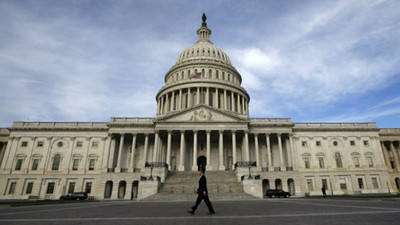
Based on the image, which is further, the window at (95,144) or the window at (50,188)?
the window at (95,144)

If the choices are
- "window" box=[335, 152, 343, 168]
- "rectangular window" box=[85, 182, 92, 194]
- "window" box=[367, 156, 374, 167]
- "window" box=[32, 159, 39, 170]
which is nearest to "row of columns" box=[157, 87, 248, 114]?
"window" box=[335, 152, 343, 168]

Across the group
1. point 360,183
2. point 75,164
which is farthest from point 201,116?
point 360,183

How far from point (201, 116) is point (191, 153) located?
948cm

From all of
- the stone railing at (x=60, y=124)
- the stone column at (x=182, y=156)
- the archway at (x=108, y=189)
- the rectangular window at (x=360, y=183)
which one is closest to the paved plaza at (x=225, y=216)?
the stone column at (x=182, y=156)

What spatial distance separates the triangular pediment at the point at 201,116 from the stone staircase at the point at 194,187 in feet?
37.8

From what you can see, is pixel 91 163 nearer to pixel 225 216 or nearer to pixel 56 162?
pixel 56 162

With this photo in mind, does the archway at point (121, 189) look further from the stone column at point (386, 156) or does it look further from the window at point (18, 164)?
the stone column at point (386, 156)

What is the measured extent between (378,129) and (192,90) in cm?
4525

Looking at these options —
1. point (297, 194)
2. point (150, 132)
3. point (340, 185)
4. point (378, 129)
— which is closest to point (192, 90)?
point (150, 132)

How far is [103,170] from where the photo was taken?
48906 millimetres

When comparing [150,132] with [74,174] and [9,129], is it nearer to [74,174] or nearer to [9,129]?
[74,174]

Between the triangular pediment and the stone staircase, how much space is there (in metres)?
11.5

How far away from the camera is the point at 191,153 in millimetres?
53281

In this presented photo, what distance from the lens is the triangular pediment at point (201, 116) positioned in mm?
48969
